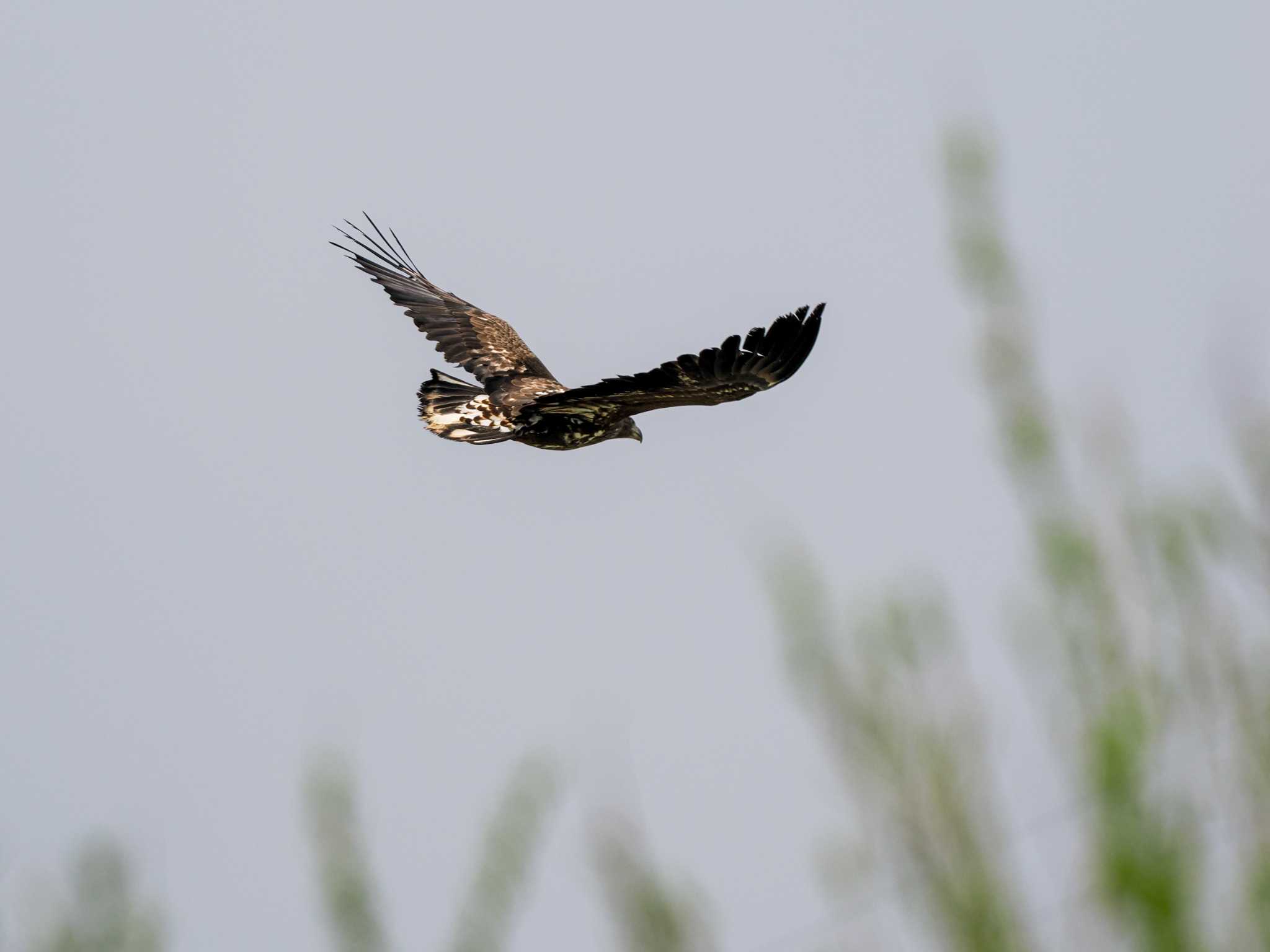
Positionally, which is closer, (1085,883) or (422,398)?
(1085,883)

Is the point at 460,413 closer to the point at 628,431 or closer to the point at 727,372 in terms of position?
the point at 628,431

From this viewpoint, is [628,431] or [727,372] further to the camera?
[628,431]

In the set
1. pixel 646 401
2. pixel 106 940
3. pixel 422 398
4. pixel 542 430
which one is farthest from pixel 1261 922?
pixel 422 398

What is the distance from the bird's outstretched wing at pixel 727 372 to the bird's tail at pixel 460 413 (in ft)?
5.71

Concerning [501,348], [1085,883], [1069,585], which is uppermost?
[501,348]

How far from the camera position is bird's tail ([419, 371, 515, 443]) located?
42.6 feet

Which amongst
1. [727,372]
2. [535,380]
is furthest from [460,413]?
[727,372]

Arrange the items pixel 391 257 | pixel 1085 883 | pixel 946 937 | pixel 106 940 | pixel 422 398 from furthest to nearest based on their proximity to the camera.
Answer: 1. pixel 391 257
2. pixel 422 398
3. pixel 106 940
4. pixel 946 937
5. pixel 1085 883

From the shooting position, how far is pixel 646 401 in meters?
11.4

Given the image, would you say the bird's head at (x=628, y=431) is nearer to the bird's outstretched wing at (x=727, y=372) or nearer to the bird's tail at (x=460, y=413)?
the bird's tail at (x=460, y=413)

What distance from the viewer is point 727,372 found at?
1052 cm

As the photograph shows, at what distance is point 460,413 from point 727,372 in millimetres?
3445

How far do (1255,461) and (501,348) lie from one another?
1203 cm

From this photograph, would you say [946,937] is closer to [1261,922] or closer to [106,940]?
[1261,922]
